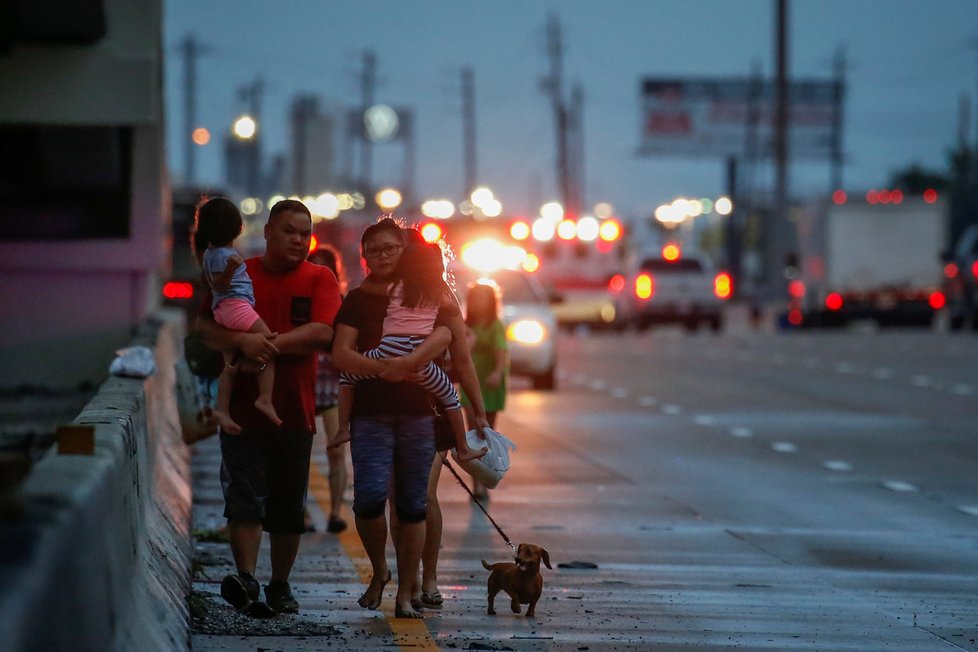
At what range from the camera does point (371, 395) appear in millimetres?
8414

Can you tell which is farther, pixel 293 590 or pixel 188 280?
pixel 188 280

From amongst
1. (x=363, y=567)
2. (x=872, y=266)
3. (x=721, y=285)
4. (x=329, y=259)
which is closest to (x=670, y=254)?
(x=721, y=285)

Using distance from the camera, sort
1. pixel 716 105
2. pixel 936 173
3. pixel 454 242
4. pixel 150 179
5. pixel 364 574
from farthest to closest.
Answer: pixel 936 173 < pixel 716 105 < pixel 454 242 < pixel 150 179 < pixel 364 574

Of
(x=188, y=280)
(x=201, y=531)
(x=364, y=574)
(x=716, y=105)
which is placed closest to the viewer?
(x=364, y=574)

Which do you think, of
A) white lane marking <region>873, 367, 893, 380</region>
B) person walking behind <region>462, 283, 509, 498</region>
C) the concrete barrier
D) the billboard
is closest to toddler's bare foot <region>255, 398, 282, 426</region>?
the concrete barrier

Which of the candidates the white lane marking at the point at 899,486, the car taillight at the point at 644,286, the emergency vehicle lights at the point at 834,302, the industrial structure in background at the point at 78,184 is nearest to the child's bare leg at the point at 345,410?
the white lane marking at the point at 899,486

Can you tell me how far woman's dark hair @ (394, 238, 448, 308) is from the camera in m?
8.52

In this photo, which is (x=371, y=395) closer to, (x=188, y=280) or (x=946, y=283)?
(x=188, y=280)

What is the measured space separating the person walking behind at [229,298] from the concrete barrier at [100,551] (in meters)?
0.40

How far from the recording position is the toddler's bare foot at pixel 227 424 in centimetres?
821

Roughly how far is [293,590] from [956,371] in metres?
21.8

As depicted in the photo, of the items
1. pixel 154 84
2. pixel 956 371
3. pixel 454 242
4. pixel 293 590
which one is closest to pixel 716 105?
pixel 454 242

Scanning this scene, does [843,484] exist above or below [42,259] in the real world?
below

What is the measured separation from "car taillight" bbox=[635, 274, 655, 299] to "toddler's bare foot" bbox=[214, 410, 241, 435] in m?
37.5
